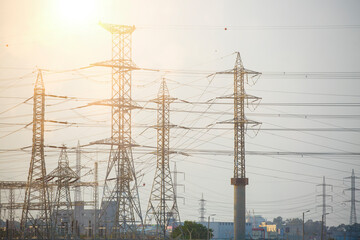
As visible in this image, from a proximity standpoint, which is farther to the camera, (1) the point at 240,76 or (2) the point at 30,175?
(1) the point at 240,76

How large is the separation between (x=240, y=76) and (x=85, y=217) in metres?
132

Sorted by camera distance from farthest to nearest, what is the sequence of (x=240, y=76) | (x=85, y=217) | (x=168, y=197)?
(x=85, y=217), (x=168, y=197), (x=240, y=76)

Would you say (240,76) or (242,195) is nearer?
(242,195)

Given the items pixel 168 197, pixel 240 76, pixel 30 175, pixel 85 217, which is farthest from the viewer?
pixel 85 217

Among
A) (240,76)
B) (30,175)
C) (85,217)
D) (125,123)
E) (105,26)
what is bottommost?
(85,217)

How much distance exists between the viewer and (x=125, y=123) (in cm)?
5991

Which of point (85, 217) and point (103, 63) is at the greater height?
point (103, 63)

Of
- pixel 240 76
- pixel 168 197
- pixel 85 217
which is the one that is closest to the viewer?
pixel 240 76

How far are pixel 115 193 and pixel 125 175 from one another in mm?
2164

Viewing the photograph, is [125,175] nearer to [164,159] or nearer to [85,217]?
[164,159]

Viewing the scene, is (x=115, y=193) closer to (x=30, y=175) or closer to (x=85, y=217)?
(x=30, y=175)

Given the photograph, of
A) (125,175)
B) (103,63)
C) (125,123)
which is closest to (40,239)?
(125,175)

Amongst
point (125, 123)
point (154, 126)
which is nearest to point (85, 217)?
point (154, 126)

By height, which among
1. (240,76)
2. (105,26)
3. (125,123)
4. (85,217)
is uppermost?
(105,26)
